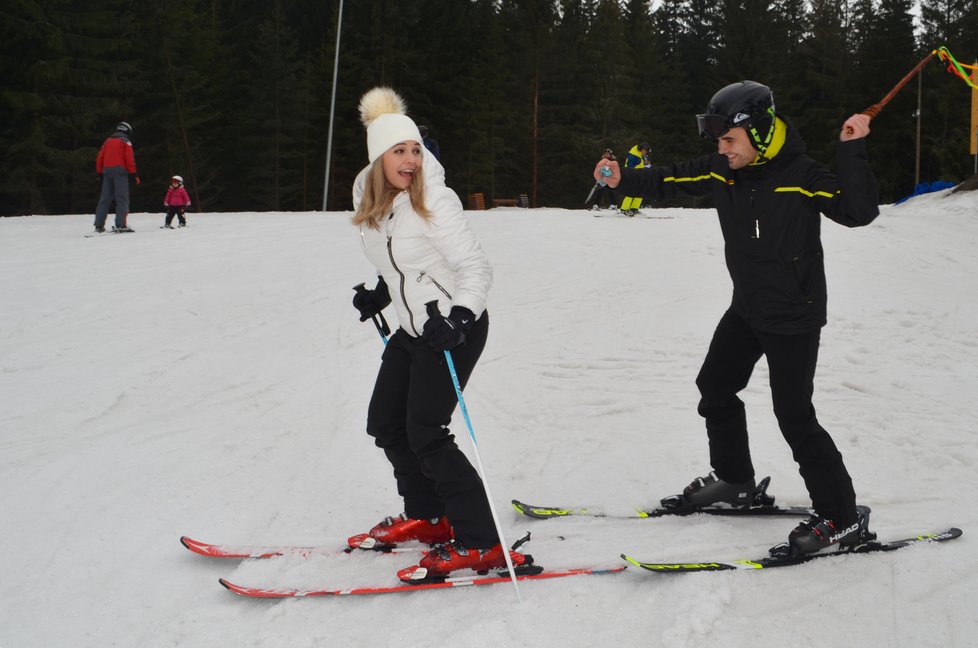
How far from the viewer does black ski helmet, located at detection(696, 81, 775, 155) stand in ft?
10.4

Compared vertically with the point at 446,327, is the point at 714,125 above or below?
above

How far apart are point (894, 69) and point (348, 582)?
4636 cm

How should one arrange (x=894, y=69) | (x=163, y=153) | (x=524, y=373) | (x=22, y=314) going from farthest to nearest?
(x=894, y=69)
(x=163, y=153)
(x=22, y=314)
(x=524, y=373)

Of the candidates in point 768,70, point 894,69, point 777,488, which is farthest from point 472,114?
point 777,488

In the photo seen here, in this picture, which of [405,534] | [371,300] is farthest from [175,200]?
[405,534]

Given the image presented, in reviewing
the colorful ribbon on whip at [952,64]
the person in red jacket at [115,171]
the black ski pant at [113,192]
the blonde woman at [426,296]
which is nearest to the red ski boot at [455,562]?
the blonde woman at [426,296]

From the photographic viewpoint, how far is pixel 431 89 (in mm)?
38750

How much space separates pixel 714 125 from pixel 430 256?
1.24m

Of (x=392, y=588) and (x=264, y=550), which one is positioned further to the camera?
(x=264, y=550)

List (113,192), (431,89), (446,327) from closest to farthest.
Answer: (446,327) < (113,192) < (431,89)

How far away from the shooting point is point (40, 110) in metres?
30.2

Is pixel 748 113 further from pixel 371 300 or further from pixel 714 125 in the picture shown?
pixel 371 300

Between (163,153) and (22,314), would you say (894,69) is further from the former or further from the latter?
(22,314)

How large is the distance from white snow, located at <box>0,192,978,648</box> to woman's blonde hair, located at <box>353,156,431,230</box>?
147 cm
